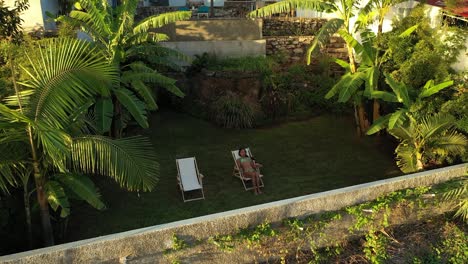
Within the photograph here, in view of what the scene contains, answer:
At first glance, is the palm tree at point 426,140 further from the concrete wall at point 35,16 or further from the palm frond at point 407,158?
the concrete wall at point 35,16

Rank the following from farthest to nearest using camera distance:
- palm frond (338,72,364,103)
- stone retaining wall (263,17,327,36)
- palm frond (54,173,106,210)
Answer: stone retaining wall (263,17,327,36) → palm frond (338,72,364,103) → palm frond (54,173,106,210)

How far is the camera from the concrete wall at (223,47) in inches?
579

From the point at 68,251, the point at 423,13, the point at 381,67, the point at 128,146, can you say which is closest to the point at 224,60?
the point at 381,67

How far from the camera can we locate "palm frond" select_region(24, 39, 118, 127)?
237 inches

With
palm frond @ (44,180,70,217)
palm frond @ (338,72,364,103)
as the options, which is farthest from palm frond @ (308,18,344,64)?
palm frond @ (44,180,70,217)

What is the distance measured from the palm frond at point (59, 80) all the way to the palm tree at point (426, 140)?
699 cm

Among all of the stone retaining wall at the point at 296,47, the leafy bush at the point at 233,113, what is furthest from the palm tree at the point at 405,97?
the stone retaining wall at the point at 296,47

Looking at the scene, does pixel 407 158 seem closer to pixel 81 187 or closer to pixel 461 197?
pixel 461 197

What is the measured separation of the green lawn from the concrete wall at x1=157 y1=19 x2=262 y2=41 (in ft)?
A: 9.53

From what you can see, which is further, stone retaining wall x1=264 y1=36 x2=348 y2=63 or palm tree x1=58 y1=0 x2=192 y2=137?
stone retaining wall x1=264 y1=36 x2=348 y2=63

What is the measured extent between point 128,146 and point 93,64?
4.52 feet

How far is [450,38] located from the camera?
10.2 meters

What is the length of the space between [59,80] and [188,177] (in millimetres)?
4352

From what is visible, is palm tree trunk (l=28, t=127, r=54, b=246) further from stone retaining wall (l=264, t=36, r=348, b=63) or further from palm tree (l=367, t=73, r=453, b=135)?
stone retaining wall (l=264, t=36, r=348, b=63)
